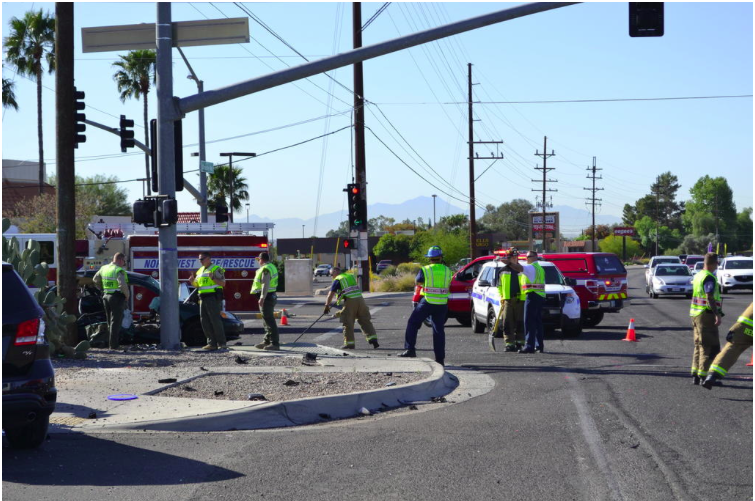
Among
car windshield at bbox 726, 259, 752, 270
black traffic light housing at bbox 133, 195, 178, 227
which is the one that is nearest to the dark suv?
black traffic light housing at bbox 133, 195, 178, 227

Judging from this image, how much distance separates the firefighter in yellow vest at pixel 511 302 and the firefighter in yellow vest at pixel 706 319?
444 cm

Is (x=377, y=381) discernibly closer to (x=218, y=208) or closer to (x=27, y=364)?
(x=27, y=364)

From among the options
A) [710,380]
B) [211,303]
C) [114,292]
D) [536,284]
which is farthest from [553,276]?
[114,292]

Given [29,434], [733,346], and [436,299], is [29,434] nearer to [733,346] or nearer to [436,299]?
[436,299]

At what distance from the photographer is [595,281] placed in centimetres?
2119

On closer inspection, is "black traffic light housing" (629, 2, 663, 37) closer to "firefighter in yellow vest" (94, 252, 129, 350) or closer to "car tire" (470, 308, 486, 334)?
"car tire" (470, 308, 486, 334)

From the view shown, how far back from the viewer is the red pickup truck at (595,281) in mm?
20859

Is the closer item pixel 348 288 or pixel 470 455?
pixel 470 455

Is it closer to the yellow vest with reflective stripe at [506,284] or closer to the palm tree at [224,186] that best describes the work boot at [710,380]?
the yellow vest with reflective stripe at [506,284]

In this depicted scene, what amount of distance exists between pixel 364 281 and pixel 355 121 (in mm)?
8110

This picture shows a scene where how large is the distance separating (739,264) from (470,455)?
35.8 m

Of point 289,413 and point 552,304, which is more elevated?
point 552,304

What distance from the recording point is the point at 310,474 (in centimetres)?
688

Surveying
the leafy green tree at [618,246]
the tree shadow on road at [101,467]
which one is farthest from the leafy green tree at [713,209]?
the tree shadow on road at [101,467]
